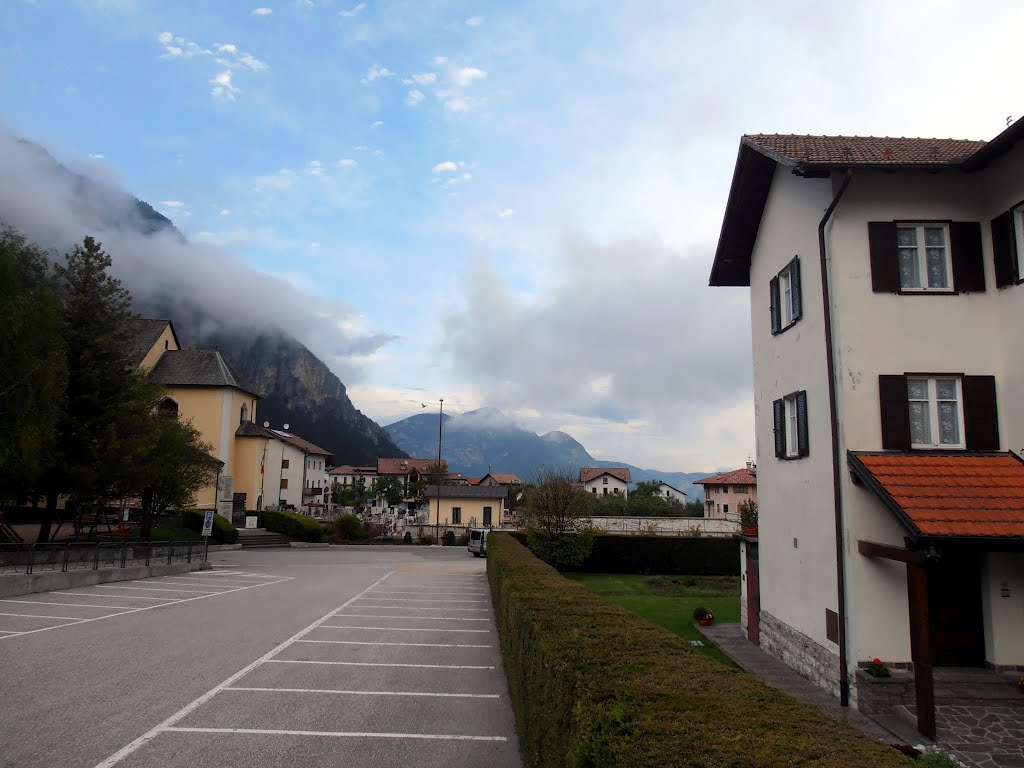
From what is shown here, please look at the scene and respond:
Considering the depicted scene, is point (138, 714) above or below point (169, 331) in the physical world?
below

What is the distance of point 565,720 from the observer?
14.6 feet

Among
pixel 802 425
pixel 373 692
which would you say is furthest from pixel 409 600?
pixel 802 425

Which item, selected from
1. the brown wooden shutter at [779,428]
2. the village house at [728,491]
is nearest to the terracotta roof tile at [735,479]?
the village house at [728,491]

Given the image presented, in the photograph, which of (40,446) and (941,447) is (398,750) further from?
(40,446)

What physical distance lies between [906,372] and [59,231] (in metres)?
193

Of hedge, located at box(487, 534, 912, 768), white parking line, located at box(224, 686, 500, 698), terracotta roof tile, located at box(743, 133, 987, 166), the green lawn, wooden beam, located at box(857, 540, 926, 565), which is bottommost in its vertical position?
the green lawn

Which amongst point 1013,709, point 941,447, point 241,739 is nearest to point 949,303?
point 941,447

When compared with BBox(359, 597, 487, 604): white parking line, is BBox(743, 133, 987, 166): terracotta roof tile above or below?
above

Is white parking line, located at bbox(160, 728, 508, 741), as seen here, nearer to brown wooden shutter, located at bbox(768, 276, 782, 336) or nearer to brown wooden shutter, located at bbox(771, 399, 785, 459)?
brown wooden shutter, located at bbox(771, 399, 785, 459)

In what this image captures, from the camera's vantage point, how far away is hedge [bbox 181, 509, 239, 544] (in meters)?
44.7

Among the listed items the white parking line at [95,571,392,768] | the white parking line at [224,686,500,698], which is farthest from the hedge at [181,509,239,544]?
the white parking line at [224,686,500,698]

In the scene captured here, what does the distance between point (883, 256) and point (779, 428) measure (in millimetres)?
4193

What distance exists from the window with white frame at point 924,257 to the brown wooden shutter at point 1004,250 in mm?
687

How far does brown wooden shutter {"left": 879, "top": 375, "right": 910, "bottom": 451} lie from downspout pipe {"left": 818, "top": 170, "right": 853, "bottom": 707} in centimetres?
74
